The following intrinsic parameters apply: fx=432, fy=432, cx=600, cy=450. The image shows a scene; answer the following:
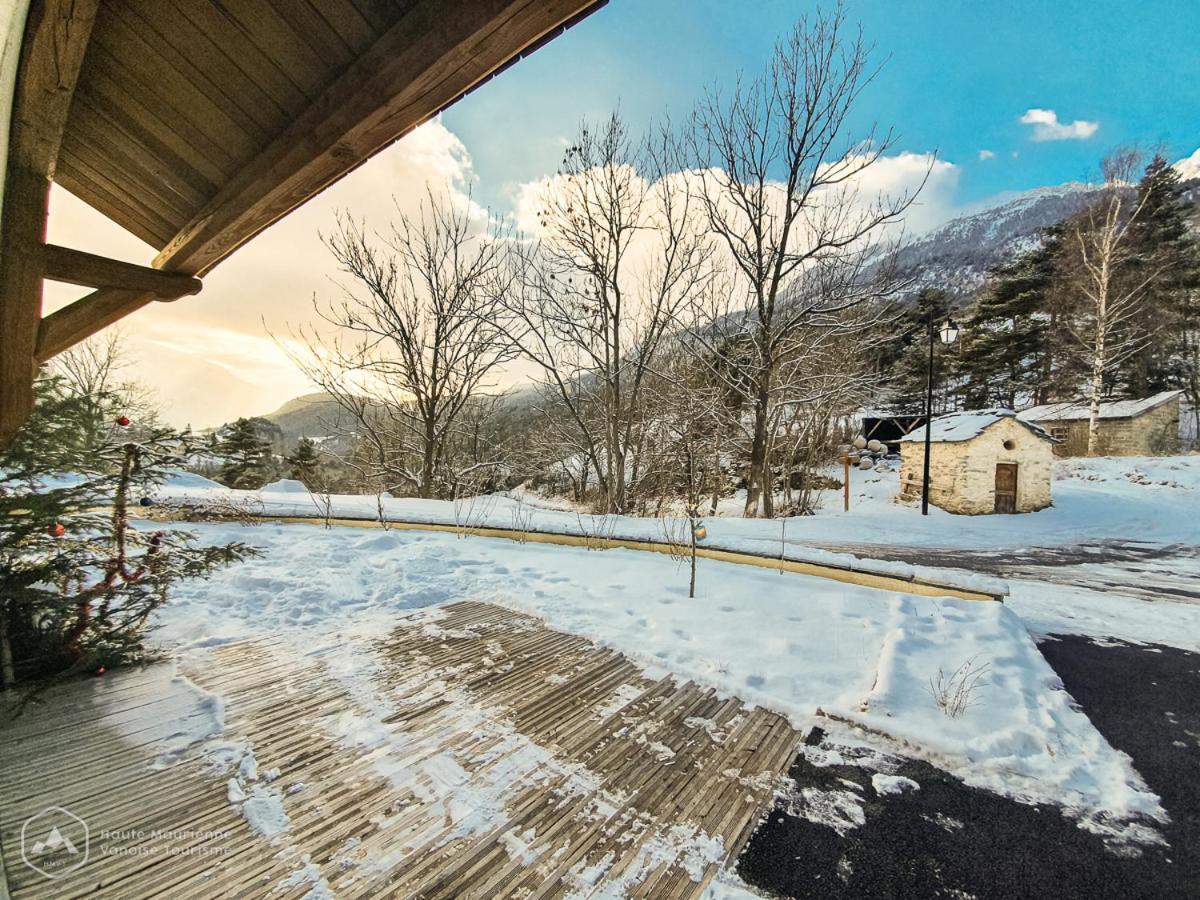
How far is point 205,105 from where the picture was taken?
5.28ft

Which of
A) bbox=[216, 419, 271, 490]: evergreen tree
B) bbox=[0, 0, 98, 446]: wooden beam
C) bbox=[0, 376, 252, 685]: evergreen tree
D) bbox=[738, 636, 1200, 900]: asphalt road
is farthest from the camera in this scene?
bbox=[216, 419, 271, 490]: evergreen tree

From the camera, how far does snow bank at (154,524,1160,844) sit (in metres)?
2.13

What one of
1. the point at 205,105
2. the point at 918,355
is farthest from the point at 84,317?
the point at 918,355

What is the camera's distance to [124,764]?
2.00m

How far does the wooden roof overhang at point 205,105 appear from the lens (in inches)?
43.7

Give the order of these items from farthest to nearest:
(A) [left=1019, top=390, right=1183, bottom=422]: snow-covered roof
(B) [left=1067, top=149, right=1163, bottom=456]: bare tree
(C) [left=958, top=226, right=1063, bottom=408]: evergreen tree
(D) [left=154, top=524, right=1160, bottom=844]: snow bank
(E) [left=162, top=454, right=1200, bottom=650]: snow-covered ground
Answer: (C) [left=958, top=226, right=1063, bottom=408]: evergreen tree, (A) [left=1019, top=390, right=1183, bottom=422]: snow-covered roof, (B) [left=1067, top=149, right=1163, bottom=456]: bare tree, (E) [left=162, top=454, right=1200, bottom=650]: snow-covered ground, (D) [left=154, top=524, right=1160, bottom=844]: snow bank

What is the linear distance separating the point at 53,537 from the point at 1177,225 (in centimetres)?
3127

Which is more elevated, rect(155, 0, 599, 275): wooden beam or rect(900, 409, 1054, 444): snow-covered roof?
rect(155, 0, 599, 275): wooden beam

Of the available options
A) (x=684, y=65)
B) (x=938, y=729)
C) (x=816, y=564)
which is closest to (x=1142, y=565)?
(x=816, y=564)

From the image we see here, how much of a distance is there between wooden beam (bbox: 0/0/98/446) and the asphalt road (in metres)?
3.04

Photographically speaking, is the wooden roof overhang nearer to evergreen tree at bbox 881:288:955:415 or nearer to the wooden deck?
the wooden deck

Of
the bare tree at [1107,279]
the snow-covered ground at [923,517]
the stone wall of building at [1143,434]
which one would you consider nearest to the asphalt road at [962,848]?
the snow-covered ground at [923,517]

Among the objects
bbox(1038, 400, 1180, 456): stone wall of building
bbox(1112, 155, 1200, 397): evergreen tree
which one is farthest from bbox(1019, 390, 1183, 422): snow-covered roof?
bbox(1112, 155, 1200, 397): evergreen tree

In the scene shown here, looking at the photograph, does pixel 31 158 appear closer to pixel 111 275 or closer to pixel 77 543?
pixel 111 275
